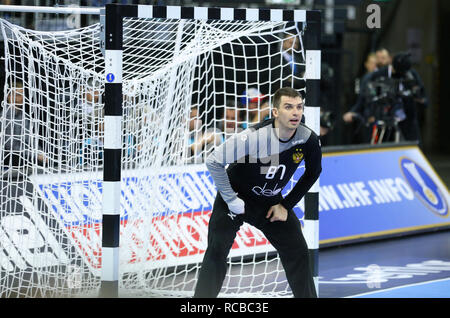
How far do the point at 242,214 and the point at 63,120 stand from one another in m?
2.27

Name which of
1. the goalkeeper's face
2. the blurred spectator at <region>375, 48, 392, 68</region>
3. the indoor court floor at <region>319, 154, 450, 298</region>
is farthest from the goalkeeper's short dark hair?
the blurred spectator at <region>375, 48, 392, 68</region>

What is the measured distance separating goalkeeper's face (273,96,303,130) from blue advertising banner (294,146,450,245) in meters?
4.31

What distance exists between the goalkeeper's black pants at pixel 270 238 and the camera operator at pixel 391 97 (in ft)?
21.6

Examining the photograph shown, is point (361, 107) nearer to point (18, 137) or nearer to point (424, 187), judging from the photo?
point (424, 187)

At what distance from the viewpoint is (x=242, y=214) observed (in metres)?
6.70

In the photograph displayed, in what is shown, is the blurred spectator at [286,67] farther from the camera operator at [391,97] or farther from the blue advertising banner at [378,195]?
the camera operator at [391,97]

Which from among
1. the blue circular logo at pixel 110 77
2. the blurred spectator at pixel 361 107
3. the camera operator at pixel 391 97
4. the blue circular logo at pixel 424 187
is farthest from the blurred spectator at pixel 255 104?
the camera operator at pixel 391 97

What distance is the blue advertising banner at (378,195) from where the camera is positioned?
10836 millimetres

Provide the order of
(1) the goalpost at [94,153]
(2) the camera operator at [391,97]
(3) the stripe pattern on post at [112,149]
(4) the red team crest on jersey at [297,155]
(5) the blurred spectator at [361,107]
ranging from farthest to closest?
(2) the camera operator at [391,97], (5) the blurred spectator at [361,107], (1) the goalpost at [94,153], (3) the stripe pattern on post at [112,149], (4) the red team crest on jersey at [297,155]

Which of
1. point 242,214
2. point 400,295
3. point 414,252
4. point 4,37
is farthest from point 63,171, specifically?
point 414,252

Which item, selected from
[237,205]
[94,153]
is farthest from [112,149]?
[94,153]

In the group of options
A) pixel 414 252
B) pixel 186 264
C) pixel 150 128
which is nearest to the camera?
pixel 150 128

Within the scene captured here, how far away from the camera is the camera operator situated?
13.2 metres
